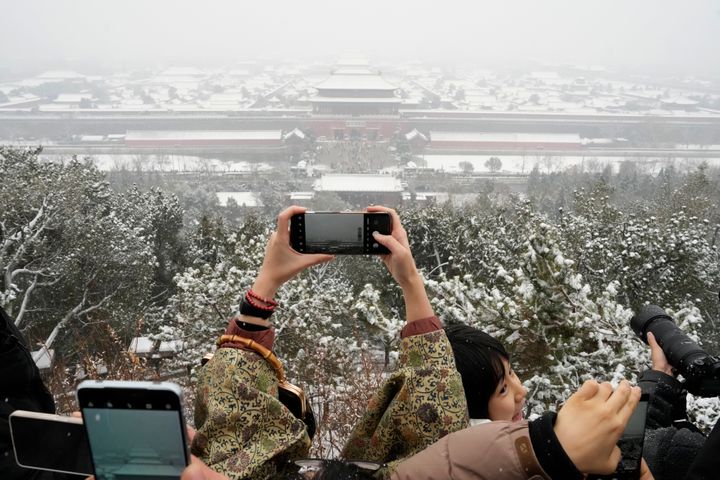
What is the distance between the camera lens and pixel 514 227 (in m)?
9.13

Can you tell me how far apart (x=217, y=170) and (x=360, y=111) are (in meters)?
12.5

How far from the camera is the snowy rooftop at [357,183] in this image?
23062 millimetres

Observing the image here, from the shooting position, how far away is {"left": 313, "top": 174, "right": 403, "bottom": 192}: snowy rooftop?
23062mm

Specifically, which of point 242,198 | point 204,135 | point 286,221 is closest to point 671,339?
point 286,221

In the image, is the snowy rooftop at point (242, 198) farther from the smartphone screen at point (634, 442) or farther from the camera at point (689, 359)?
the smartphone screen at point (634, 442)

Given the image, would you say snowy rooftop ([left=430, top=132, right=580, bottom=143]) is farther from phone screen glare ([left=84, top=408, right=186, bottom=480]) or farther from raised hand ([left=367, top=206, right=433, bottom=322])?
phone screen glare ([left=84, top=408, right=186, bottom=480])

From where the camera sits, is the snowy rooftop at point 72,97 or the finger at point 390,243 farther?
the snowy rooftop at point 72,97

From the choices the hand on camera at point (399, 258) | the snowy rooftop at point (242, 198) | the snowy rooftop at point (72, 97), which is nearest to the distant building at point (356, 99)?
the snowy rooftop at point (242, 198)

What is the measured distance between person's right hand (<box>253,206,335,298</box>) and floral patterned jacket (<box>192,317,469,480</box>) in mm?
139

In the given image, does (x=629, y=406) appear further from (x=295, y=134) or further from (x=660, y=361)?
(x=295, y=134)

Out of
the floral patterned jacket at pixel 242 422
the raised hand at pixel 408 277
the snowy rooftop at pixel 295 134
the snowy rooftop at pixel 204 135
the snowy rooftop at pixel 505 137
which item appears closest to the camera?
the floral patterned jacket at pixel 242 422

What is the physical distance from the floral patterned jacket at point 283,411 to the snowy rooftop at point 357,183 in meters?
21.8

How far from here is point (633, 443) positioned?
0.80m

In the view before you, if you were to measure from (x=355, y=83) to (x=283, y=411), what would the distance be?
41.4 meters
